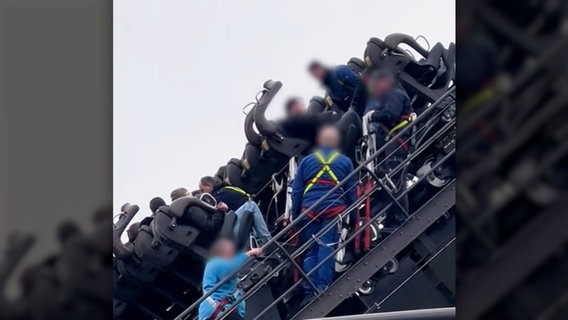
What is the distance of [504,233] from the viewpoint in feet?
2.01

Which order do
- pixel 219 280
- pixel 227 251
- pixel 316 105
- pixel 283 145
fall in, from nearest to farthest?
pixel 227 251 → pixel 316 105 → pixel 219 280 → pixel 283 145

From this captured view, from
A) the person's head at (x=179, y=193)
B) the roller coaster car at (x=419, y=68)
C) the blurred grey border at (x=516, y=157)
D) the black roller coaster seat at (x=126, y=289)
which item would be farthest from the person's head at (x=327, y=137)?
the blurred grey border at (x=516, y=157)

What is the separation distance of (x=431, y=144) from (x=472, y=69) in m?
4.48

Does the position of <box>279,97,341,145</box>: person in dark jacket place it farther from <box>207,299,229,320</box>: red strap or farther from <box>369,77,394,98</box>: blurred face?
<box>207,299,229,320</box>: red strap

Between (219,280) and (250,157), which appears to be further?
(250,157)

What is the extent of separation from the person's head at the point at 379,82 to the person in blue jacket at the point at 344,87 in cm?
7

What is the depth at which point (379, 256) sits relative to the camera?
4832 millimetres

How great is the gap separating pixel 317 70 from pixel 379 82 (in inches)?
57.9

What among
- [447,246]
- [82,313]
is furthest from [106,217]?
[447,246]

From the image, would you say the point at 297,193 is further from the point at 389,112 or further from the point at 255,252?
the point at 389,112

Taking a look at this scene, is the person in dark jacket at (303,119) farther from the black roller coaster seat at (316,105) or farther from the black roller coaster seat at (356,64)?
the black roller coaster seat at (356,64)

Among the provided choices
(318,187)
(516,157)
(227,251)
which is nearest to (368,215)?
(318,187)

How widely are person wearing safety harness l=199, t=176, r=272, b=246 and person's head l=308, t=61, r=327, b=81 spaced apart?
92cm

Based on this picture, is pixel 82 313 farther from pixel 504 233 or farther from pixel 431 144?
pixel 431 144
